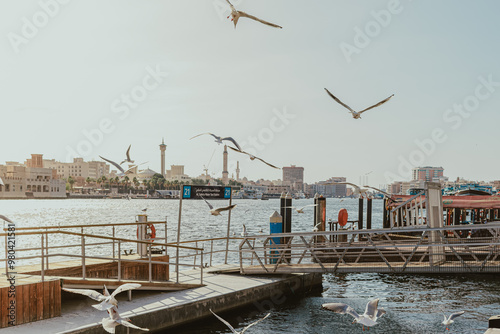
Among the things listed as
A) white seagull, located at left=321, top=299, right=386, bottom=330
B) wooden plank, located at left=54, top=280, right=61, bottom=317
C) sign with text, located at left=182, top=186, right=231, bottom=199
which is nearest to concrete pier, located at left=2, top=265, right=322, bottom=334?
wooden plank, located at left=54, top=280, right=61, bottom=317

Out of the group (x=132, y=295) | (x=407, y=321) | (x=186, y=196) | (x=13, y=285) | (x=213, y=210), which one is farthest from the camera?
(x=213, y=210)

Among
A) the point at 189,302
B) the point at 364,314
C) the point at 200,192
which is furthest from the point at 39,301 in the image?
the point at 200,192

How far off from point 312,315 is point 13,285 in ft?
28.2

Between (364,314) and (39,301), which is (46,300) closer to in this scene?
(39,301)

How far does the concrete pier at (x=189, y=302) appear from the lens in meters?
10.5

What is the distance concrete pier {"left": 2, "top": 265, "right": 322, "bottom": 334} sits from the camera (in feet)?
34.3

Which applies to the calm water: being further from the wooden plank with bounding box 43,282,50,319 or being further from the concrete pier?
the wooden plank with bounding box 43,282,50,319

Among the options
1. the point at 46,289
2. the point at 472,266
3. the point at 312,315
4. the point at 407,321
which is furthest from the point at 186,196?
the point at 472,266

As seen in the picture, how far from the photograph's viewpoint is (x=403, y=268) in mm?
15711

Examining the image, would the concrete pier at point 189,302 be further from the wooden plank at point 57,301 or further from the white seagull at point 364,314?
the white seagull at point 364,314

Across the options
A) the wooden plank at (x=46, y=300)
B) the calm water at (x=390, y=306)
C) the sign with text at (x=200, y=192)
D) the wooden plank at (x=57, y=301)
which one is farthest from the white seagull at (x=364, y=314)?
the sign with text at (x=200, y=192)

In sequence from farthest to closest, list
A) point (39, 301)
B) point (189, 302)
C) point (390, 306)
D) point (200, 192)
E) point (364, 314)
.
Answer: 1. point (390, 306)
2. point (200, 192)
3. point (189, 302)
4. point (39, 301)
5. point (364, 314)

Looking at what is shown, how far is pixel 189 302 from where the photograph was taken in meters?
12.9

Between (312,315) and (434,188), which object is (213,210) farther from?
(434,188)
